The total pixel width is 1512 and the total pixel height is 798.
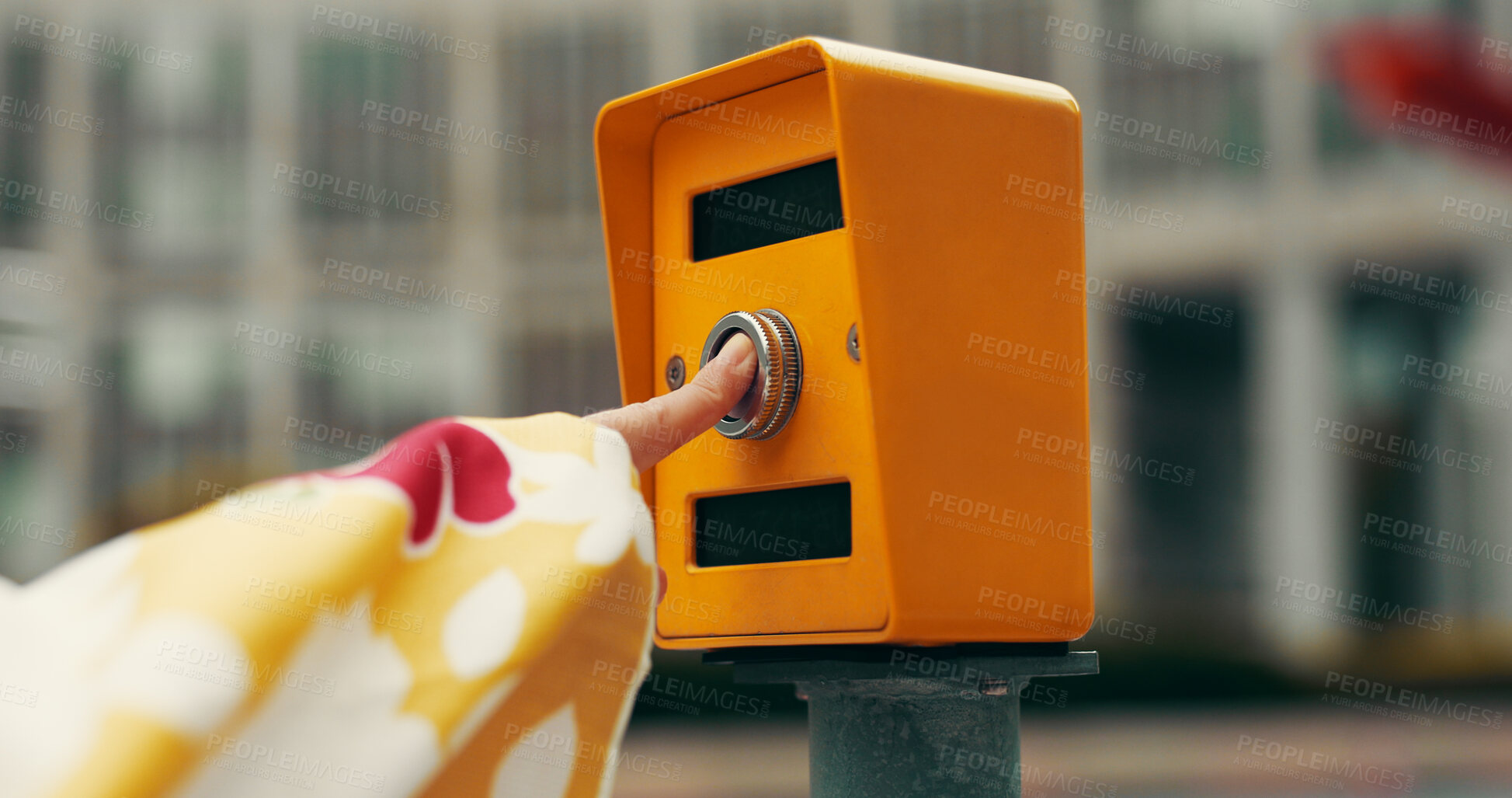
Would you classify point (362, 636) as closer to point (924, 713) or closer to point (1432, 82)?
point (924, 713)

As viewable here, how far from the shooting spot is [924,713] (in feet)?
5.45

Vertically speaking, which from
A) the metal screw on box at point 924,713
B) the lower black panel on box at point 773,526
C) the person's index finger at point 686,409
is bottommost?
the metal screw on box at point 924,713

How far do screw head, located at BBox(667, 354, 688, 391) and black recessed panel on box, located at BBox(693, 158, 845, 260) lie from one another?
0.48ft

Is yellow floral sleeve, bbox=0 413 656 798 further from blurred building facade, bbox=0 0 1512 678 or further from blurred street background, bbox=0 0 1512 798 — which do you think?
blurred building facade, bbox=0 0 1512 678

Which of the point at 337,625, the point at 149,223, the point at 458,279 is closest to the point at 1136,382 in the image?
the point at 458,279

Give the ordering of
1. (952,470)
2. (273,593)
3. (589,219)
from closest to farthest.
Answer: (273,593) → (952,470) → (589,219)

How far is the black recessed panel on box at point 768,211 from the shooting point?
1731mm

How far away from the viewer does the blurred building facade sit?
39.3 feet

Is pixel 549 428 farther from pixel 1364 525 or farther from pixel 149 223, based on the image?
pixel 149 223

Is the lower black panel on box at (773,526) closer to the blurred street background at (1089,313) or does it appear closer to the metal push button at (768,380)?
the metal push button at (768,380)

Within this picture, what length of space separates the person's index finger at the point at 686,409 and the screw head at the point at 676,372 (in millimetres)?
161

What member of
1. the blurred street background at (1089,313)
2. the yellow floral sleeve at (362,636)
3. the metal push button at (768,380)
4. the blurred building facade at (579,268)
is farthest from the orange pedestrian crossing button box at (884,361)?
the blurred building facade at (579,268)

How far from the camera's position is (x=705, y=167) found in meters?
1.95

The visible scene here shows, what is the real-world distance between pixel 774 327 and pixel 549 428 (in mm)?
471
